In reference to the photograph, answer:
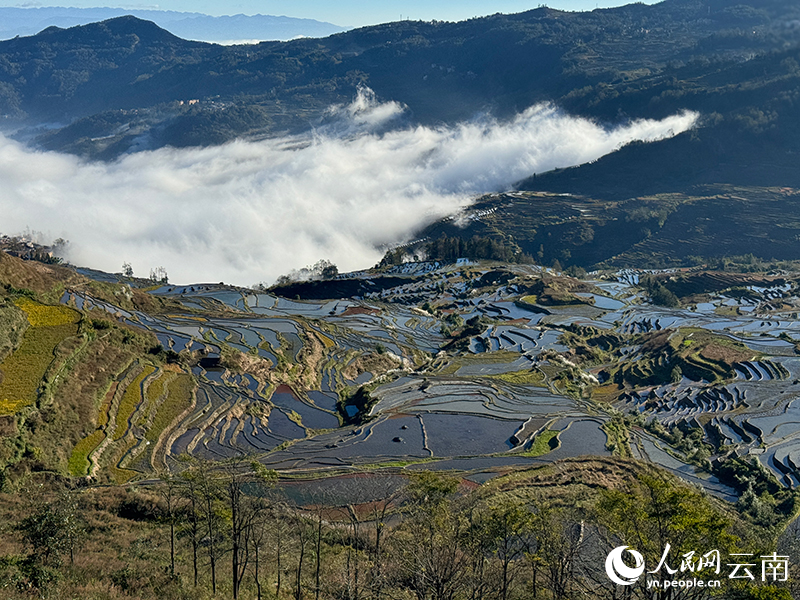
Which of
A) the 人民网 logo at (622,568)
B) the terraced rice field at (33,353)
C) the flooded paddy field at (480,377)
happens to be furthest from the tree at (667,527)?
the terraced rice field at (33,353)

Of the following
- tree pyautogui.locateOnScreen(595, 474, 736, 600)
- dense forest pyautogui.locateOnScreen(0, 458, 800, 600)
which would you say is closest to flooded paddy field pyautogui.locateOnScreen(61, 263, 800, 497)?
dense forest pyautogui.locateOnScreen(0, 458, 800, 600)

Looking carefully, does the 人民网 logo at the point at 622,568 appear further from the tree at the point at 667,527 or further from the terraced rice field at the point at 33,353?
the terraced rice field at the point at 33,353

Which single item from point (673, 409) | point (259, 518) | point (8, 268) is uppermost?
point (8, 268)

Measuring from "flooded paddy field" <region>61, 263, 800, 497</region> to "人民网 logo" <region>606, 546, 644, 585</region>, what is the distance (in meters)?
20.7

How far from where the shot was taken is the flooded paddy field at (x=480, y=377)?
45.1 metres

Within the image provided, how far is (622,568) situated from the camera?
719 inches

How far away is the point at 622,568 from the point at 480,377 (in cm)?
4685

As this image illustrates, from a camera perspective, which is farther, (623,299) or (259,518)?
(623,299)

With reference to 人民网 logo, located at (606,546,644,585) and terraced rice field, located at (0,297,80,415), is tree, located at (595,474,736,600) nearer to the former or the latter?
人民网 logo, located at (606,546,644,585)

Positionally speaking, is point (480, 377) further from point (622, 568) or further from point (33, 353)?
point (622, 568)

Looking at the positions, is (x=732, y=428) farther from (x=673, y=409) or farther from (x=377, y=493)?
(x=377, y=493)

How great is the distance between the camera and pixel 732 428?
53.7m

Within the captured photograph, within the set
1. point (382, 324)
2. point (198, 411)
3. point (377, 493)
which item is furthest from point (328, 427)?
point (382, 324)

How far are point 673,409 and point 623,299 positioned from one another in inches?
2510
